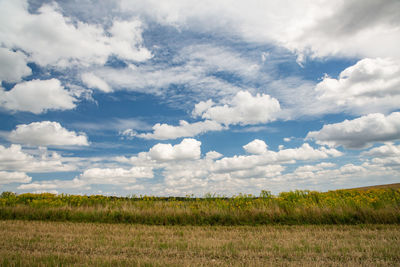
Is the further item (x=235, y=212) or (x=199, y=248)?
(x=235, y=212)

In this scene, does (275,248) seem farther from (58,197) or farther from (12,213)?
(58,197)

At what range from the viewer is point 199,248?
6.84 meters

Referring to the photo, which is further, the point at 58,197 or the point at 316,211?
the point at 58,197

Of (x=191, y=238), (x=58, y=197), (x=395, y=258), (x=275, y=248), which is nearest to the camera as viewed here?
(x=395, y=258)

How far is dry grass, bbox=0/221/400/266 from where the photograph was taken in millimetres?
5551

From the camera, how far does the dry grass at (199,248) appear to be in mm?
5551

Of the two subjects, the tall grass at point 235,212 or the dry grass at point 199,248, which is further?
the tall grass at point 235,212

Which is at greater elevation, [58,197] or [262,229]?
[58,197]

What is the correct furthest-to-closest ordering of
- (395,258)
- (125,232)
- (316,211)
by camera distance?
(316,211)
(125,232)
(395,258)

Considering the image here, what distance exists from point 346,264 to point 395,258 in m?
1.44

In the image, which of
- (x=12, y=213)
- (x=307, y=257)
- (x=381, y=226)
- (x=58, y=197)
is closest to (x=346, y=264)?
(x=307, y=257)

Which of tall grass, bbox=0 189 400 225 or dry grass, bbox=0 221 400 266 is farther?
tall grass, bbox=0 189 400 225

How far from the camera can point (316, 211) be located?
11055mm

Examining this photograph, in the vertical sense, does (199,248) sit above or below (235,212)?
below
